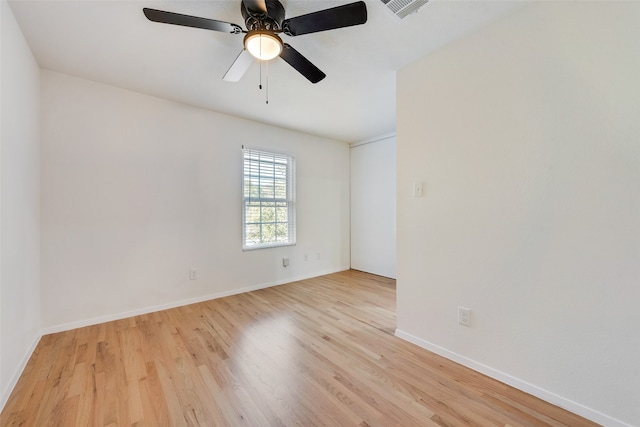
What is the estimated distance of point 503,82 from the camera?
1.74m

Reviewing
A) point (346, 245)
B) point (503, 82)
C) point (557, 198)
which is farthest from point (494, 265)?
point (346, 245)

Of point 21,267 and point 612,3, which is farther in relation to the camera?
point 21,267

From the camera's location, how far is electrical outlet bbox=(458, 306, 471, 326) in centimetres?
191

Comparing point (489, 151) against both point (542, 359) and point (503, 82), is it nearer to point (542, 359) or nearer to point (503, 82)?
point (503, 82)

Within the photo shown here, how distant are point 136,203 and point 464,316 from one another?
3.32 m

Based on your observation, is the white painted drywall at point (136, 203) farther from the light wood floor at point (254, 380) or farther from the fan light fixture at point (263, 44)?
the fan light fixture at point (263, 44)

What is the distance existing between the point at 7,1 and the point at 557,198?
3533 millimetres

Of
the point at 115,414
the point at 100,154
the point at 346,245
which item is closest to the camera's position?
the point at 115,414

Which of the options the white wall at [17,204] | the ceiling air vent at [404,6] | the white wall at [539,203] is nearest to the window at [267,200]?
the white wall at [17,204]

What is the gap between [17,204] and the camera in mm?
1827

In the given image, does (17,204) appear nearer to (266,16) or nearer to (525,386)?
(266,16)

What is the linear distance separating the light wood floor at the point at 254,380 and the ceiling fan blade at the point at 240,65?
222 centimetres

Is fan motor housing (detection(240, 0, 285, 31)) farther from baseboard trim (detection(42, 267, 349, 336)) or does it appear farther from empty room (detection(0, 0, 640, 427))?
baseboard trim (detection(42, 267, 349, 336))

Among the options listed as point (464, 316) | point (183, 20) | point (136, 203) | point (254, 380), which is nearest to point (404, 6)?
point (183, 20)
